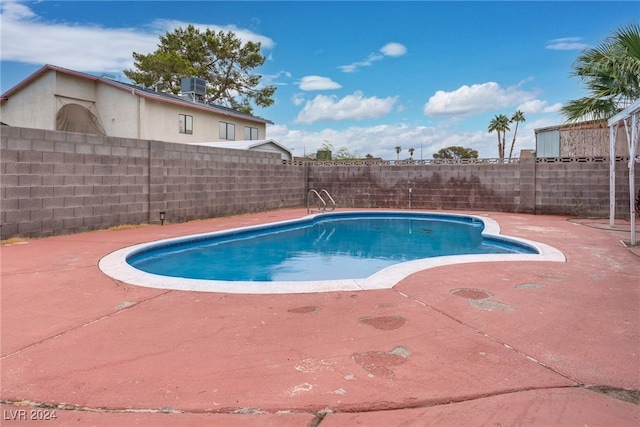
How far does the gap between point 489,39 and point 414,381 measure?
1465cm

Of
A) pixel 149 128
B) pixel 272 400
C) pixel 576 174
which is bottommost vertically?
pixel 272 400

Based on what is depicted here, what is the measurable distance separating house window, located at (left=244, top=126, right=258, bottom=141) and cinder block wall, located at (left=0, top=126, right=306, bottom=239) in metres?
8.22

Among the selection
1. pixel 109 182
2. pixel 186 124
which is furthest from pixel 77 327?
pixel 186 124

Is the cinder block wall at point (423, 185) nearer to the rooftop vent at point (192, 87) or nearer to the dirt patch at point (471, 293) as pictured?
the rooftop vent at point (192, 87)

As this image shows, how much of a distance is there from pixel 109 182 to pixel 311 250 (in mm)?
4761

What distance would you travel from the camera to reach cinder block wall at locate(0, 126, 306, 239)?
293 inches

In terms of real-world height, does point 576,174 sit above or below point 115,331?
above

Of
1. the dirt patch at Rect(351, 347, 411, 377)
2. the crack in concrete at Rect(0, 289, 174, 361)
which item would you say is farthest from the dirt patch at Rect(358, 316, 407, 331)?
the crack in concrete at Rect(0, 289, 174, 361)

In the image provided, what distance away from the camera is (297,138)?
102 ft

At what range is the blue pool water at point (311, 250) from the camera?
22.7 ft

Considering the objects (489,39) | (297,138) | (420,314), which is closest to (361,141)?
A: (297,138)

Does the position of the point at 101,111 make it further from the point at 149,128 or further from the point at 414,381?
the point at 414,381

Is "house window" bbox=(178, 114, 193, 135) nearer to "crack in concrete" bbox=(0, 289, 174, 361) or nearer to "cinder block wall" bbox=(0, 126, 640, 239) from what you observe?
"cinder block wall" bbox=(0, 126, 640, 239)

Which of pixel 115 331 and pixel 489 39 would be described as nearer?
pixel 115 331
